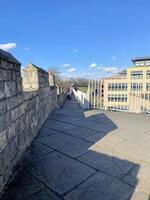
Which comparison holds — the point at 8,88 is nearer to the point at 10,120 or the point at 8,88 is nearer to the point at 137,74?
the point at 10,120

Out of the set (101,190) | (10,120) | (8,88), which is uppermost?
(8,88)

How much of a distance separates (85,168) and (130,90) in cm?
1407

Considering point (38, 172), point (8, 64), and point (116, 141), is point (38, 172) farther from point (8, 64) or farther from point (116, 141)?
point (116, 141)

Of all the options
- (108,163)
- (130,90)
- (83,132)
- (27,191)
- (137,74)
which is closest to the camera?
(27,191)

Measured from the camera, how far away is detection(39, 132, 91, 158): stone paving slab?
3.13 m

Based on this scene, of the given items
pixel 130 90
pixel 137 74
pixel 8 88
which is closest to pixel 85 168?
pixel 8 88

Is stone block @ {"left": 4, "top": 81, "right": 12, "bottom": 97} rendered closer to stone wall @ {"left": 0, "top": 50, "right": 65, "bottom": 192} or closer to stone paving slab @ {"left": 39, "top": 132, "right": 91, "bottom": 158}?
stone wall @ {"left": 0, "top": 50, "right": 65, "bottom": 192}

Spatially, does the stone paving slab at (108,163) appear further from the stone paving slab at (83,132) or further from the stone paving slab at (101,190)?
the stone paving slab at (83,132)

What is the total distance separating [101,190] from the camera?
2.02 metres

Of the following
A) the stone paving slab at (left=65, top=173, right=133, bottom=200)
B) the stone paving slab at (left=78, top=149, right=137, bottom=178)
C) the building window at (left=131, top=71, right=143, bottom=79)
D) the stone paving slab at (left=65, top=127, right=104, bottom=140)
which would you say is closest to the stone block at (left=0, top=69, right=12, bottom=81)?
the stone paving slab at (left=65, top=173, right=133, bottom=200)

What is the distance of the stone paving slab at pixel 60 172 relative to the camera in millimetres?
2121

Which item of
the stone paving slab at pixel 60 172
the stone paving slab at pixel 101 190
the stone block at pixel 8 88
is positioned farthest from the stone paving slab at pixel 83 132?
the stone block at pixel 8 88

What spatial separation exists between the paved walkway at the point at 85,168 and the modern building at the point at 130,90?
4.36 metres

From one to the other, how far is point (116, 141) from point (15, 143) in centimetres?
216
